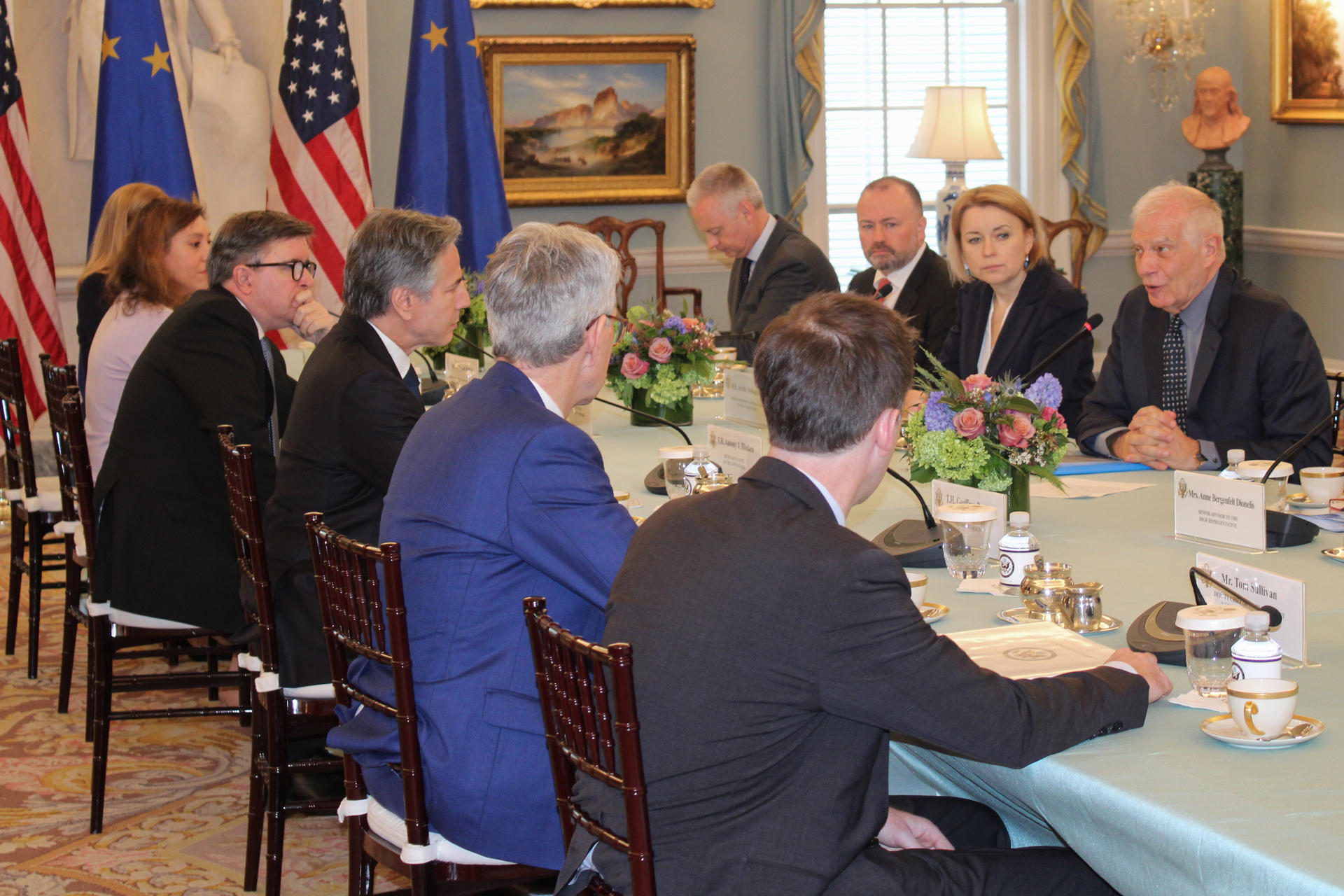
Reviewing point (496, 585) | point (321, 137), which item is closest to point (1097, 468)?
point (496, 585)

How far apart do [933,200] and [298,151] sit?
362 cm

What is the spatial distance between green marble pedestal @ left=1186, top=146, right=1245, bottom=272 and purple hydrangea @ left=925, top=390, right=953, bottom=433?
550 cm

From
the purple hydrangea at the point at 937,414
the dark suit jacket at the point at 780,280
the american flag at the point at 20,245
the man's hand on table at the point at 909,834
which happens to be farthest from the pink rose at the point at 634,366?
the american flag at the point at 20,245

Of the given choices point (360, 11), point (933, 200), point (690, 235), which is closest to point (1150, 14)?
point (933, 200)

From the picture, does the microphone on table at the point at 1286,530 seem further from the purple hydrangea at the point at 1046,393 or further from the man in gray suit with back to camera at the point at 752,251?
the man in gray suit with back to camera at the point at 752,251

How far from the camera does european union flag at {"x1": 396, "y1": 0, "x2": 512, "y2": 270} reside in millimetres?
6316

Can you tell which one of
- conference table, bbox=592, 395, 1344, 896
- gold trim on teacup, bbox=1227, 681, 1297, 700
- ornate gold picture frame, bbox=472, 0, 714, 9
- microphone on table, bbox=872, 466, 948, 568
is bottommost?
conference table, bbox=592, 395, 1344, 896

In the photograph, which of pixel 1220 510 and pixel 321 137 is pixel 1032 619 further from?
pixel 321 137

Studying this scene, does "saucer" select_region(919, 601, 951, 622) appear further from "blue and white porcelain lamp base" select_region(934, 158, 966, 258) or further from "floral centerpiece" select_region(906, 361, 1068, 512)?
"blue and white porcelain lamp base" select_region(934, 158, 966, 258)

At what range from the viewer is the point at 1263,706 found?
150 centimetres

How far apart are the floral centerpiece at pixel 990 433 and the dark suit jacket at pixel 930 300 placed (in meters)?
1.98

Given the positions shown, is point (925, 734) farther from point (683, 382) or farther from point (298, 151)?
point (298, 151)

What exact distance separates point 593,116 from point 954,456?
5.07m

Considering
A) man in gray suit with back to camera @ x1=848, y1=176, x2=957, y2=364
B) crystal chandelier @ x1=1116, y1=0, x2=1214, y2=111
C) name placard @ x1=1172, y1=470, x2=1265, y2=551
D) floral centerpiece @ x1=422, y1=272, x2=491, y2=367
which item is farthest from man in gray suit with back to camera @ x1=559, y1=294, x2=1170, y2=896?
crystal chandelier @ x1=1116, y1=0, x2=1214, y2=111
